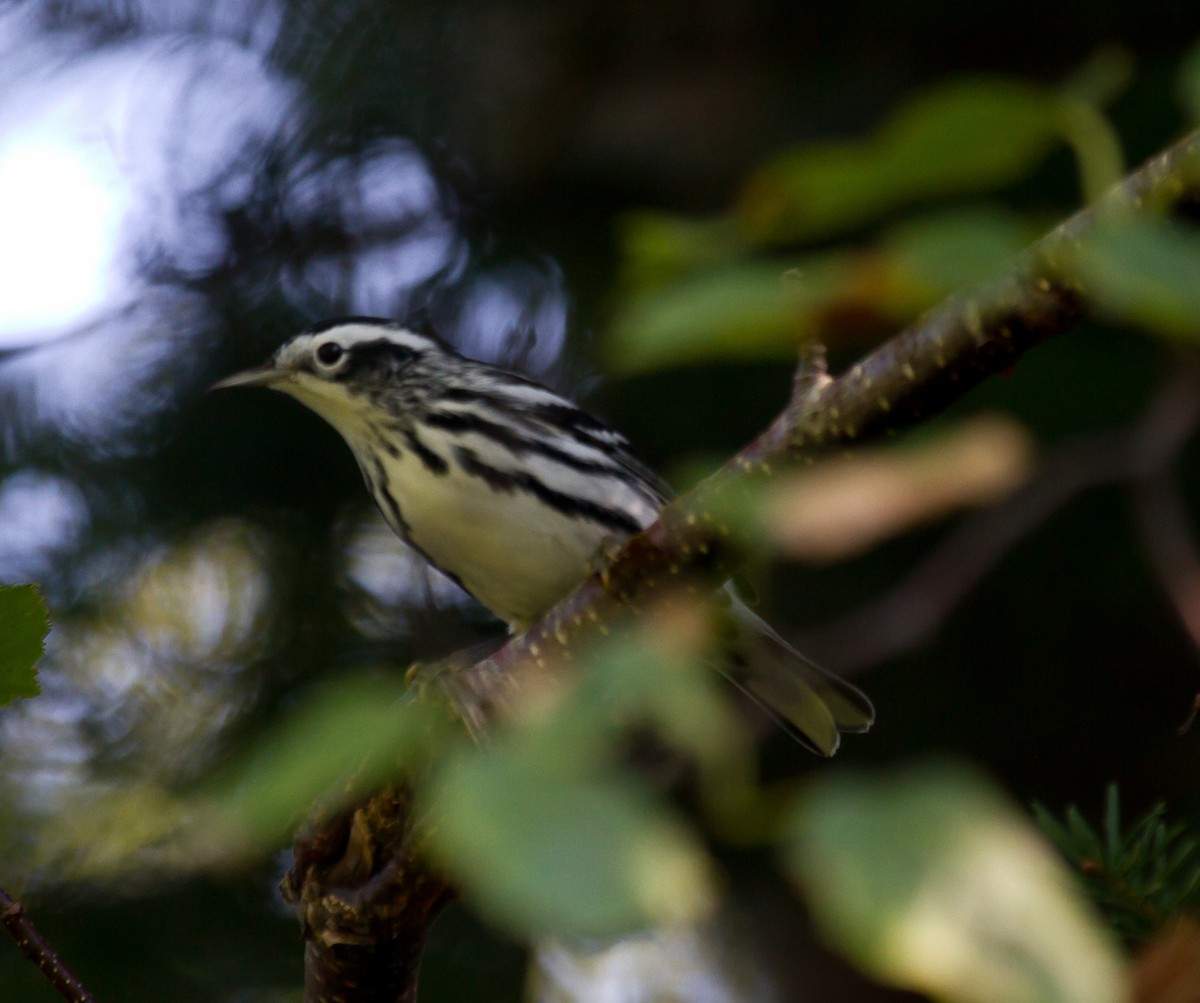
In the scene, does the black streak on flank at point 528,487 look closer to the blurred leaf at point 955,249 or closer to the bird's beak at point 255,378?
the bird's beak at point 255,378

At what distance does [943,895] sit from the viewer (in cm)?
41

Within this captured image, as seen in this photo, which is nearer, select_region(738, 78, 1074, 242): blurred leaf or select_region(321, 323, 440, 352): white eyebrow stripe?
select_region(738, 78, 1074, 242): blurred leaf

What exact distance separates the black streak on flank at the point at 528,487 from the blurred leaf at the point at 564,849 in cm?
206

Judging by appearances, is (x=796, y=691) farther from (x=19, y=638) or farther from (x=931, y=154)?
(x=931, y=154)

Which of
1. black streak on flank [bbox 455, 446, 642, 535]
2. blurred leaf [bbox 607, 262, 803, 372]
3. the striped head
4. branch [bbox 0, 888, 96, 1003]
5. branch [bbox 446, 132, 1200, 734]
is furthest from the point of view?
the striped head

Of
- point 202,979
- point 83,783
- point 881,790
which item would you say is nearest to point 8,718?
point 83,783

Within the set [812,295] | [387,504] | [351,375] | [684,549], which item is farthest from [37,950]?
[351,375]

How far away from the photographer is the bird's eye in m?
2.67

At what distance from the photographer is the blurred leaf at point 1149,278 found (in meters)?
0.44

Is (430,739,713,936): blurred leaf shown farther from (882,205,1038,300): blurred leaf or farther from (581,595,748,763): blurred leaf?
(882,205,1038,300): blurred leaf

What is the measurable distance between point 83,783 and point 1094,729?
6.75 feet

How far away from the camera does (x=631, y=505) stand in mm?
2596

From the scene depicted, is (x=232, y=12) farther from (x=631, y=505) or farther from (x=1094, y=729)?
(x=1094, y=729)

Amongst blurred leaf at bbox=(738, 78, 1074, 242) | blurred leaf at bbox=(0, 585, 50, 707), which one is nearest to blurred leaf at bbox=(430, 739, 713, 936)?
blurred leaf at bbox=(738, 78, 1074, 242)
